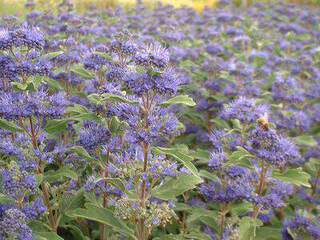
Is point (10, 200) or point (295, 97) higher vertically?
point (10, 200)

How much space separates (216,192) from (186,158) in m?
1.21

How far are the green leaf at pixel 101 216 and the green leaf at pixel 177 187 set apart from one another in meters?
0.38

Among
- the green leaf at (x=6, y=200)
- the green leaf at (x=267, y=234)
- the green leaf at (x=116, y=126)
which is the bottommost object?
the green leaf at (x=267, y=234)

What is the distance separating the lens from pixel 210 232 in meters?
4.79

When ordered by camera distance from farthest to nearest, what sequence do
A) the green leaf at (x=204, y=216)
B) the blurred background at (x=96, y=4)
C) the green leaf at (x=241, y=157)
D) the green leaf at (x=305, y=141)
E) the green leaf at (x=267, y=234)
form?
the blurred background at (x=96, y=4) < the green leaf at (x=305, y=141) < the green leaf at (x=267, y=234) < the green leaf at (x=204, y=216) < the green leaf at (x=241, y=157)

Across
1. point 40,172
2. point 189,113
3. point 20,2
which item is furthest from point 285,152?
point 20,2

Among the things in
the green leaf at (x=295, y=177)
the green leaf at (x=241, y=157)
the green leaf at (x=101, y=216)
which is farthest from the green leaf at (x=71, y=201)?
the green leaf at (x=295, y=177)

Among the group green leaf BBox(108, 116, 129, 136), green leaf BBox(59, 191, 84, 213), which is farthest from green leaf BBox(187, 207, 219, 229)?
green leaf BBox(108, 116, 129, 136)

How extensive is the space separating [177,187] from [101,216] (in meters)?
0.63

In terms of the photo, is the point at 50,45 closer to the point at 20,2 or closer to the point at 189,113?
the point at 189,113

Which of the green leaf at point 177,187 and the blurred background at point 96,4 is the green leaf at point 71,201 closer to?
the green leaf at point 177,187

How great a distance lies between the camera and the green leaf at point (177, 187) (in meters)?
3.49

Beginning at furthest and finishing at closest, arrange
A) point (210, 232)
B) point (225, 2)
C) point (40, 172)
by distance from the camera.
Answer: point (225, 2)
point (210, 232)
point (40, 172)

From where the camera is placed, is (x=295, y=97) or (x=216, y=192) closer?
(x=216, y=192)
